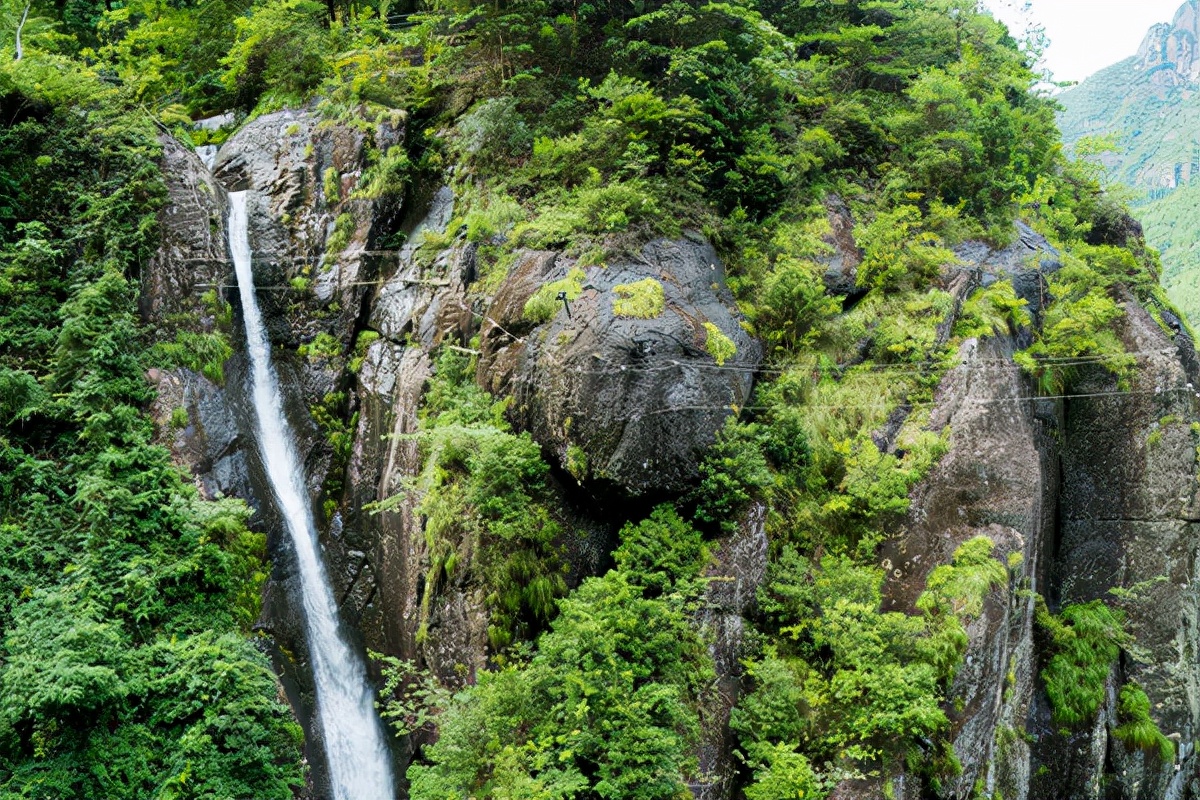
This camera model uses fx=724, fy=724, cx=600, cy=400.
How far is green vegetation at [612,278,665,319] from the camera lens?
35.0ft

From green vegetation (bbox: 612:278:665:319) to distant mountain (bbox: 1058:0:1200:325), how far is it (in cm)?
3085

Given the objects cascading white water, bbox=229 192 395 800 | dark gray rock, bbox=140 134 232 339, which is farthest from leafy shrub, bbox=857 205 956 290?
dark gray rock, bbox=140 134 232 339

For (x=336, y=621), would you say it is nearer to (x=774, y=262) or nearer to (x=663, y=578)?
(x=663, y=578)

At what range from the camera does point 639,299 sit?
10797mm

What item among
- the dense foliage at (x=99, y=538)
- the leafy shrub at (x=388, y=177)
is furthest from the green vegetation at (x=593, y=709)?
the leafy shrub at (x=388, y=177)

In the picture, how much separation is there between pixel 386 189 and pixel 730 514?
934 centimetres

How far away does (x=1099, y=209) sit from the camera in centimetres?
1761

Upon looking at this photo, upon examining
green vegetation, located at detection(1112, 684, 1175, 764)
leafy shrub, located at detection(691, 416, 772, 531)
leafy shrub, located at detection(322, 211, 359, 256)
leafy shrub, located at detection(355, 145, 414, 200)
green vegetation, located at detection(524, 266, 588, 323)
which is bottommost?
green vegetation, located at detection(1112, 684, 1175, 764)

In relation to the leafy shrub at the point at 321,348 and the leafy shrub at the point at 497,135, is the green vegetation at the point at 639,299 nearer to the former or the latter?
the leafy shrub at the point at 497,135

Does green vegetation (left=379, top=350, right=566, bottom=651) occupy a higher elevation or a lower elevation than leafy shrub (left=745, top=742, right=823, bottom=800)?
higher

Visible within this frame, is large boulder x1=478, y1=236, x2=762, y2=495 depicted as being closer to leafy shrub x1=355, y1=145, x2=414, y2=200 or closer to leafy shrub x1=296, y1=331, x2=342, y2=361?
leafy shrub x1=296, y1=331, x2=342, y2=361

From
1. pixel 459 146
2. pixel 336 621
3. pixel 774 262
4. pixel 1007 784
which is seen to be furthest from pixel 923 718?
pixel 459 146

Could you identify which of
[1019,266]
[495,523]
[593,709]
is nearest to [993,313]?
[1019,266]

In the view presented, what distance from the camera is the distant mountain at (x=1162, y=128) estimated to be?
35438 mm
